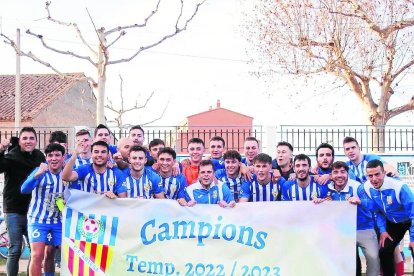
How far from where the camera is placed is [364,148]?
44.5 ft

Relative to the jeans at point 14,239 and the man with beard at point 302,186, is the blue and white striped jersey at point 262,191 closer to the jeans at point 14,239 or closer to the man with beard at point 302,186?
the man with beard at point 302,186

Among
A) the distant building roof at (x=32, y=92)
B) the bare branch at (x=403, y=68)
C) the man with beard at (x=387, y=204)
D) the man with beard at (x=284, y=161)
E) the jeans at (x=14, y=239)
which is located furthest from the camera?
the distant building roof at (x=32, y=92)

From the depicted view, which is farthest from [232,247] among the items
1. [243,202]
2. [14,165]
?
[14,165]

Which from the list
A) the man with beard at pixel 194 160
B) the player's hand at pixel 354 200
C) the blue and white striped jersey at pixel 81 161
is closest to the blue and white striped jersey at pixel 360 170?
the player's hand at pixel 354 200

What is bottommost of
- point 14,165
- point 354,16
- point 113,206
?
point 113,206

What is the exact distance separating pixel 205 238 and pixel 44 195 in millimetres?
1945

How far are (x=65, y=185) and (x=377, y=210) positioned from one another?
3.67m

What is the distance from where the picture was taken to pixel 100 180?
7.04 m

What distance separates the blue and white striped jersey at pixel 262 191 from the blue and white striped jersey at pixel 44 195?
2.18m

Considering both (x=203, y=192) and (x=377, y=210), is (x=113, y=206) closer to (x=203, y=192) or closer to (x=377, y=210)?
(x=203, y=192)

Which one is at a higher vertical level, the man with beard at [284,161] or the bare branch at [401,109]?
the bare branch at [401,109]

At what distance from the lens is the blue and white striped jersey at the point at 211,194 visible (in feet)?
23.2

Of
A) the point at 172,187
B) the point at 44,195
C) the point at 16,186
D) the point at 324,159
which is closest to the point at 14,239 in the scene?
the point at 16,186

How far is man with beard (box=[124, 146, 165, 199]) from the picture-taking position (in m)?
7.02
